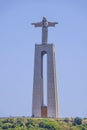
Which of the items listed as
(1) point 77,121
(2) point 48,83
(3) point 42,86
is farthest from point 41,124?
(3) point 42,86

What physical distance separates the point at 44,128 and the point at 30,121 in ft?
6.54

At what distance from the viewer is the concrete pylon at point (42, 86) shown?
82.4 meters

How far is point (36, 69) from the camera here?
274ft

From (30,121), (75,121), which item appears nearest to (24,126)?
(30,121)

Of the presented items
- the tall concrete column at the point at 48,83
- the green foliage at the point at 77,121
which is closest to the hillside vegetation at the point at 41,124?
the green foliage at the point at 77,121

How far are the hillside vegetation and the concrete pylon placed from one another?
391 centimetres


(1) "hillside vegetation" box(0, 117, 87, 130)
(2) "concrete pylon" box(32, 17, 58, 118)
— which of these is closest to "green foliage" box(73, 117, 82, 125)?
(1) "hillside vegetation" box(0, 117, 87, 130)

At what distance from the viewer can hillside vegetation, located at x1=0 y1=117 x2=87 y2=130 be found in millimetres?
75938

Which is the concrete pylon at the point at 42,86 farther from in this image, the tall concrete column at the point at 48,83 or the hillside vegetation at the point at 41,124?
the hillside vegetation at the point at 41,124

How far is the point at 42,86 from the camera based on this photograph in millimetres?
83375

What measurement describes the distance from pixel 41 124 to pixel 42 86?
778cm

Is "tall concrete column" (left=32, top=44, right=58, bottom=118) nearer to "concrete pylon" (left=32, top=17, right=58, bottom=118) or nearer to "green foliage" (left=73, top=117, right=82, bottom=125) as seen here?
"concrete pylon" (left=32, top=17, right=58, bottom=118)

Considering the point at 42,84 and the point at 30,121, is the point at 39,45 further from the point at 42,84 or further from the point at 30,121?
the point at 30,121

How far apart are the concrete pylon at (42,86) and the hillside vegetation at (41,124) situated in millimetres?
3909
